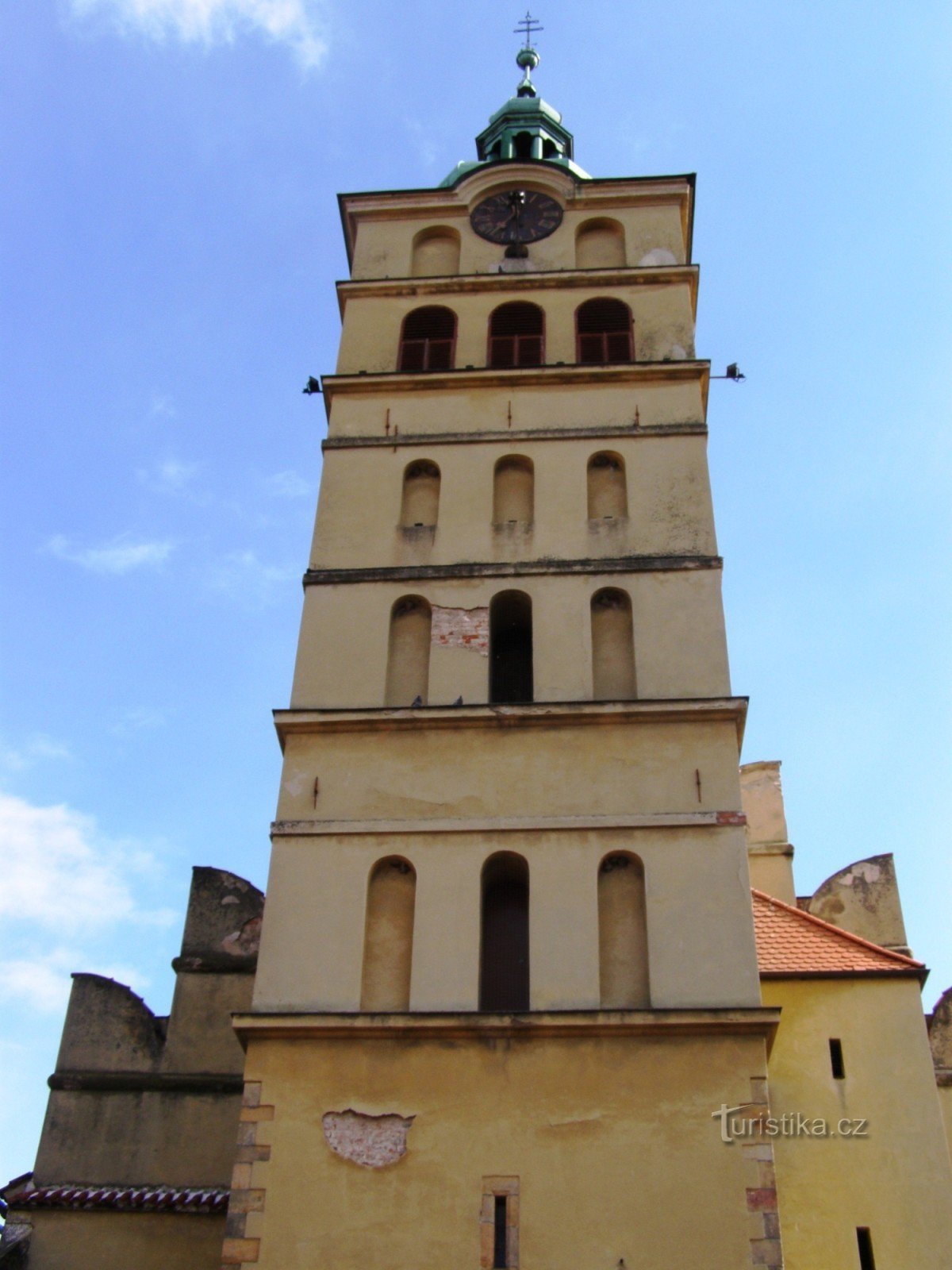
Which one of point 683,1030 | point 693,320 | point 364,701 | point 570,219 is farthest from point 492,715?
point 570,219

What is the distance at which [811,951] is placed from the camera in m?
15.9

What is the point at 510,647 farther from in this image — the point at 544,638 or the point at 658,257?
the point at 658,257

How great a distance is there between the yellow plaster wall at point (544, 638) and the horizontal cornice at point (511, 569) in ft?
0.19

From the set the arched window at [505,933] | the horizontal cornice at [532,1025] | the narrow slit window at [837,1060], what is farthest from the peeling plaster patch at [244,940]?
the narrow slit window at [837,1060]

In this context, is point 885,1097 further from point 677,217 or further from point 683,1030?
point 677,217

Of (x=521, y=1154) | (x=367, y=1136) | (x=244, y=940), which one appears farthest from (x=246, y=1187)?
(x=244, y=940)

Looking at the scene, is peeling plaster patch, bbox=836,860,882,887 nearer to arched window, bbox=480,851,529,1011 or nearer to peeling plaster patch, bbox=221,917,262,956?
arched window, bbox=480,851,529,1011

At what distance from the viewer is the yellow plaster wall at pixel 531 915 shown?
1408 cm

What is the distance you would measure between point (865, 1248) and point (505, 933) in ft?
14.3

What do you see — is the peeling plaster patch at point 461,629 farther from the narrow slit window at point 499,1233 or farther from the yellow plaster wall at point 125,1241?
the yellow plaster wall at point 125,1241

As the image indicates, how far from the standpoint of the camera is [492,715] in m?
15.9

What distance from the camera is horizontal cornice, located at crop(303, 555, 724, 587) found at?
1738cm

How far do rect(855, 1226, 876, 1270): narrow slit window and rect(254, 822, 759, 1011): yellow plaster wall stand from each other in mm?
2386

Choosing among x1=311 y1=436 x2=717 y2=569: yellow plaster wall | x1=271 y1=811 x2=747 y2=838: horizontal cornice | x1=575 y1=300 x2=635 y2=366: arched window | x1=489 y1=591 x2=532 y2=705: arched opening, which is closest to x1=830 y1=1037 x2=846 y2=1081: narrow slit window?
x1=271 y1=811 x2=747 y2=838: horizontal cornice
